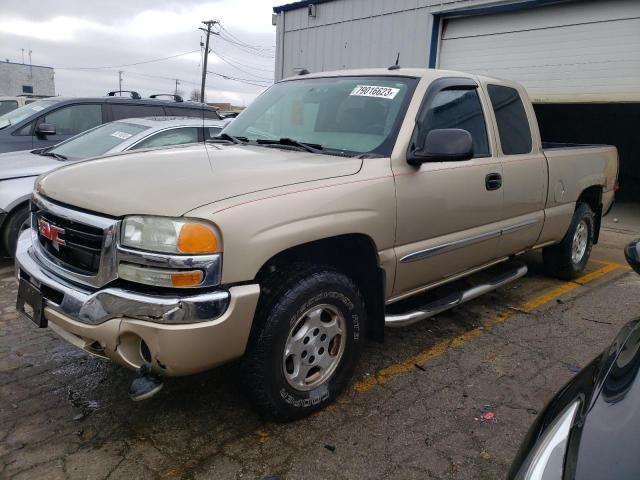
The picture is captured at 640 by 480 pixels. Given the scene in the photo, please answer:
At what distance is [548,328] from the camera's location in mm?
4078

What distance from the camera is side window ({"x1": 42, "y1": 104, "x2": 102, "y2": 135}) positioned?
6973mm

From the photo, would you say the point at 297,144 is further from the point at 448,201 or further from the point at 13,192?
the point at 13,192

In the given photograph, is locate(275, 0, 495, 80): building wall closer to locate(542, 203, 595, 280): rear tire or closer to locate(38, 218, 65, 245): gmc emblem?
locate(542, 203, 595, 280): rear tire

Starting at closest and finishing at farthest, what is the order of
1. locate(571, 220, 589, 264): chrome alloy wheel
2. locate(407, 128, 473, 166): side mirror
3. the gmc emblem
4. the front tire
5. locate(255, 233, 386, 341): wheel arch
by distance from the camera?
the front tire
the gmc emblem
locate(255, 233, 386, 341): wheel arch
locate(407, 128, 473, 166): side mirror
locate(571, 220, 589, 264): chrome alloy wheel

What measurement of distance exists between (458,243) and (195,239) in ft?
6.45

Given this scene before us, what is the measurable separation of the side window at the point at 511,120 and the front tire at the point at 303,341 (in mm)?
2025

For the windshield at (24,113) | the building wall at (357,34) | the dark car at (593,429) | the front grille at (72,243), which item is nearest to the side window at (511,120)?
the dark car at (593,429)

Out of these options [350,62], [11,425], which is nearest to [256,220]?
[11,425]

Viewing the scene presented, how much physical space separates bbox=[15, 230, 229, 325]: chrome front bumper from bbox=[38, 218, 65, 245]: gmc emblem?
0.91ft

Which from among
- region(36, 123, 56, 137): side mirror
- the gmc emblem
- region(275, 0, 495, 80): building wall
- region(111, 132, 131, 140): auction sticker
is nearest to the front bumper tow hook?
the gmc emblem

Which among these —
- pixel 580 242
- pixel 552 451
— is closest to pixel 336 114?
pixel 552 451

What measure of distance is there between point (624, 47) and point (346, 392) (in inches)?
302

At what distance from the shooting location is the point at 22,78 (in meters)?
37.3

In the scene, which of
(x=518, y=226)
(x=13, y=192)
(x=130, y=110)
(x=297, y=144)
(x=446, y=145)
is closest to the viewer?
(x=446, y=145)
